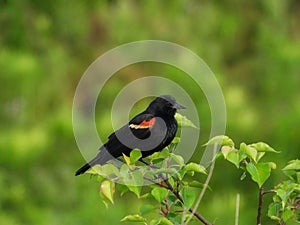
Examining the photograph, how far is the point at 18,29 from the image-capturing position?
5.52 m

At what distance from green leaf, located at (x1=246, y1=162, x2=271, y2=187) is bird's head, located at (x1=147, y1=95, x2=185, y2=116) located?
58 cm

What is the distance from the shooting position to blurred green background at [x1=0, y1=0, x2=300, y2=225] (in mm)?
6184

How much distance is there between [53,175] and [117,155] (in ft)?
16.8

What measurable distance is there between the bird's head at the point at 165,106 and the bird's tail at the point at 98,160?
22cm

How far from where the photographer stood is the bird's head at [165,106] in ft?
7.91

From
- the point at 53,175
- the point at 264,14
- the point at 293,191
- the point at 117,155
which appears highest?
the point at 264,14

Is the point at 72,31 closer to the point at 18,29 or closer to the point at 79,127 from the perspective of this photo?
the point at 18,29

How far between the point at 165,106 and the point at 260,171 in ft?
2.13

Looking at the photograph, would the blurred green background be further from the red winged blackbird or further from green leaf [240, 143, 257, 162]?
green leaf [240, 143, 257, 162]

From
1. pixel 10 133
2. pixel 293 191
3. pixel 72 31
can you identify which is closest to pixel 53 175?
pixel 10 133

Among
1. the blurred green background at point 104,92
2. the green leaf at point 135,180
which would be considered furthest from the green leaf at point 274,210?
the blurred green background at point 104,92

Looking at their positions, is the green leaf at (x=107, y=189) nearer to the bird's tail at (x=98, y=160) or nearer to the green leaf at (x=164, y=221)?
the green leaf at (x=164, y=221)

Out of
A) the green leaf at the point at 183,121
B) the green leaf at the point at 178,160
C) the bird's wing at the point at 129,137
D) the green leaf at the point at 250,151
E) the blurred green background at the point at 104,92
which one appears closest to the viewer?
the green leaf at the point at 250,151

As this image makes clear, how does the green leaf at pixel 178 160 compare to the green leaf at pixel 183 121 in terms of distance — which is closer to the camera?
the green leaf at pixel 178 160
